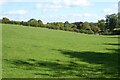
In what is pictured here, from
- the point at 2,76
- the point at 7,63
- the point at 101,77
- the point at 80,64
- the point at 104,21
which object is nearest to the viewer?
the point at 2,76

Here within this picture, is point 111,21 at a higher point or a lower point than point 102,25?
higher

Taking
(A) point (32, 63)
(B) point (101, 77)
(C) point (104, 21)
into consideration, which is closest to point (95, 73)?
(B) point (101, 77)

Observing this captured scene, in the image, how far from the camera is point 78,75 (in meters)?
22.2

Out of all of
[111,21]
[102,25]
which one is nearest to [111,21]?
[111,21]

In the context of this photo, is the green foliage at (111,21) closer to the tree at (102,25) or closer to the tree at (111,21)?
the tree at (111,21)

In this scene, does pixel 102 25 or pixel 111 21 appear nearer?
pixel 111 21

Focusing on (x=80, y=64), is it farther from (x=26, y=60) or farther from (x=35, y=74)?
(x=35, y=74)

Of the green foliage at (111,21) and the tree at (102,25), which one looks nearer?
the green foliage at (111,21)

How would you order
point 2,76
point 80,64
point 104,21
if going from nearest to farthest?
point 2,76 → point 80,64 → point 104,21

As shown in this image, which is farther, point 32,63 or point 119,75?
point 32,63

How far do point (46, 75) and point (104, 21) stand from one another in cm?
16758

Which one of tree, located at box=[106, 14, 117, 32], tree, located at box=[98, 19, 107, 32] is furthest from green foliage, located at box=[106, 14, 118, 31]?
tree, located at box=[98, 19, 107, 32]

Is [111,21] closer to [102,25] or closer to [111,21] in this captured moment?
[111,21]

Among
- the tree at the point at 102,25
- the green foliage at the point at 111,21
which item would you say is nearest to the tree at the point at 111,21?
the green foliage at the point at 111,21
